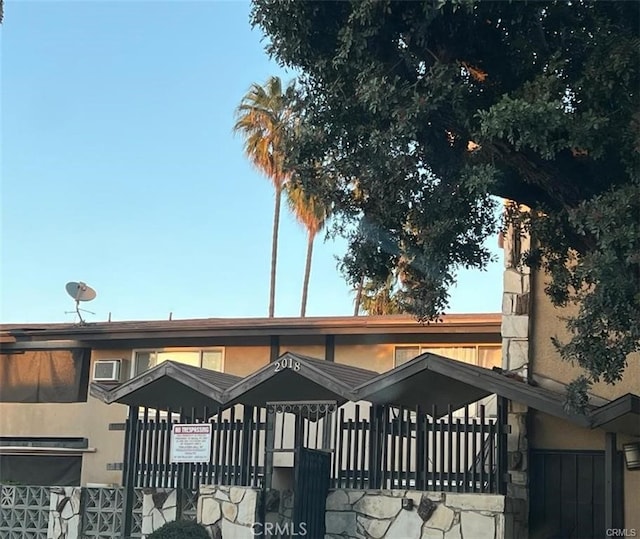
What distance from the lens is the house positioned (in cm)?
1722

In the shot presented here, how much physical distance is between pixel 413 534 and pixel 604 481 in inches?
124

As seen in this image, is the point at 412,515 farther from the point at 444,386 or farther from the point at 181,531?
the point at 181,531

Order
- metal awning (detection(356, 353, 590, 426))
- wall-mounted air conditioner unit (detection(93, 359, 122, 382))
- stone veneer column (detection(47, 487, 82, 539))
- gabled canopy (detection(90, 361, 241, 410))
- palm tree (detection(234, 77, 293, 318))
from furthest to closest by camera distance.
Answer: palm tree (detection(234, 77, 293, 318))
wall-mounted air conditioner unit (detection(93, 359, 122, 382))
stone veneer column (detection(47, 487, 82, 539))
gabled canopy (detection(90, 361, 241, 410))
metal awning (detection(356, 353, 590, 426))

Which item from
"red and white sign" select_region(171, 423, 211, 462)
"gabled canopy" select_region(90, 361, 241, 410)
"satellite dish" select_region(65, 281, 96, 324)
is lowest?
"red and white sign" select_region(171, 423, 211, 462)

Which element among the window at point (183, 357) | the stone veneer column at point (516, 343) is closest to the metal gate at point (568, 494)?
the stone veneer column at point (516, 343)

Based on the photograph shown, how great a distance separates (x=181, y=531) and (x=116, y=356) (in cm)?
783

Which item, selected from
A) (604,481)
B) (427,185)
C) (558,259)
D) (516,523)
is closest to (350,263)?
(427,185)

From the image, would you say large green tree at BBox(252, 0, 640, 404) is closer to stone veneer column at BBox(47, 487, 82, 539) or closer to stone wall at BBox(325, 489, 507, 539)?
stone wall at BBox(325, 489, 507, 539)

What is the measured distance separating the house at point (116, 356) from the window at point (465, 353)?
19mm

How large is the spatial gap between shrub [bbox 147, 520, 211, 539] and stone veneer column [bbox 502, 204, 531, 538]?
4347 mm

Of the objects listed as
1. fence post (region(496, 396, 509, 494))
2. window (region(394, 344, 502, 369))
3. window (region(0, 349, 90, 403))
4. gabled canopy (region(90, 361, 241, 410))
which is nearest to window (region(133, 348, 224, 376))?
window (region(0, 349, 90, 403))

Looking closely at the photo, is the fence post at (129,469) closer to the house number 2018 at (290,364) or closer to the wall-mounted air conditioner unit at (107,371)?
the house number 2018 at (290,364)

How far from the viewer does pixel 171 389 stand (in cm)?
1380

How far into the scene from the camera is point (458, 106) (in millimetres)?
9125
